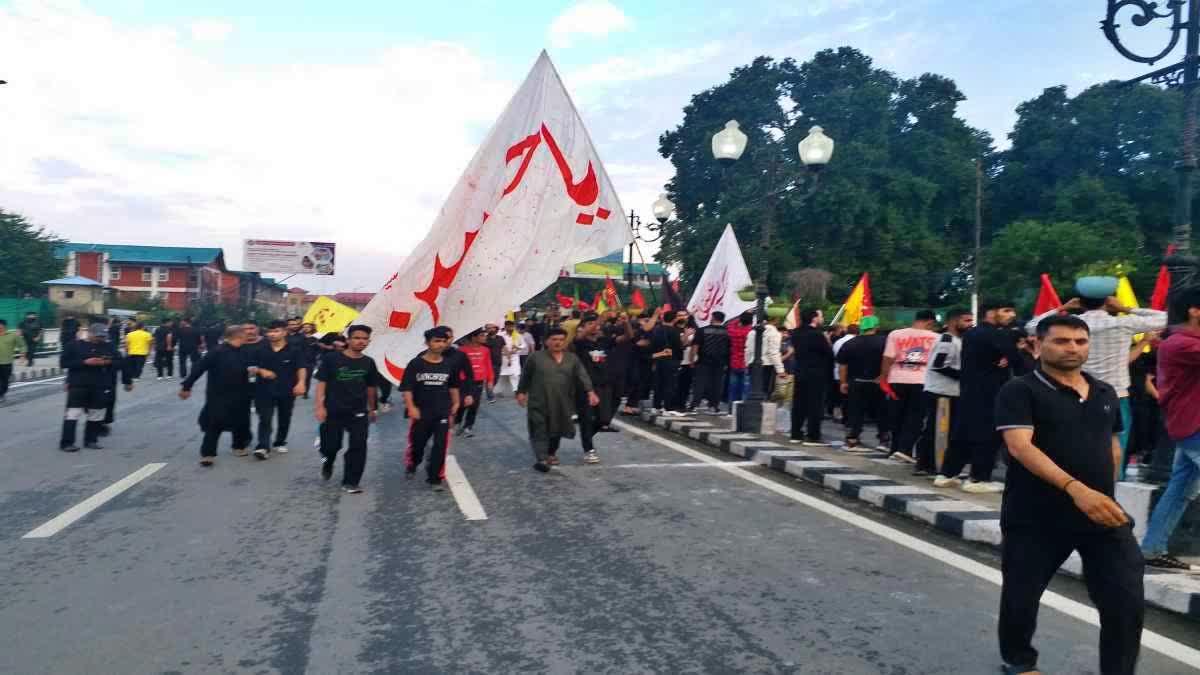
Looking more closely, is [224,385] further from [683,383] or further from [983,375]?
[983,375]

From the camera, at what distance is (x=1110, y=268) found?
37.6 ft

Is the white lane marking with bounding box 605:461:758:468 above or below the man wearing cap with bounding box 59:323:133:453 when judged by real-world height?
below

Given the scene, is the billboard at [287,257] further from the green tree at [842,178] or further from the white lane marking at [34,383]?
the white lane marking at [34,383]

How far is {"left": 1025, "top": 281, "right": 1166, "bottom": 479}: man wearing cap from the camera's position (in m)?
5.54

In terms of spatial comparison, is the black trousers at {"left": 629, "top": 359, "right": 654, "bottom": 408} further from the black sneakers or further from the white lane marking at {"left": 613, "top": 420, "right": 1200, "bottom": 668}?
the black sneakers

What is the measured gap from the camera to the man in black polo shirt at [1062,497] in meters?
3.15

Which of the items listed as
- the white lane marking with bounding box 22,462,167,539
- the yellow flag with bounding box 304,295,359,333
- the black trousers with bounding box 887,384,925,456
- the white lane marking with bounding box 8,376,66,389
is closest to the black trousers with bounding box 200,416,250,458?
the white lane marking with bounding box 22,462,167,539

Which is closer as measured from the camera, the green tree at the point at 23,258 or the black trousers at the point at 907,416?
the black trousers at the point at 907,416

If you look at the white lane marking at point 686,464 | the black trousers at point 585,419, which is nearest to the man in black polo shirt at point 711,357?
the white lane marking at point 686,464

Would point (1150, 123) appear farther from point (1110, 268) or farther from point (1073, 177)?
point (1110, 268)

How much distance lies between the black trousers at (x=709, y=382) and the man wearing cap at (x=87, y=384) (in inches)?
326

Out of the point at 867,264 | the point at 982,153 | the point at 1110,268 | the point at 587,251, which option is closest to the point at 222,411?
the point at 587,251

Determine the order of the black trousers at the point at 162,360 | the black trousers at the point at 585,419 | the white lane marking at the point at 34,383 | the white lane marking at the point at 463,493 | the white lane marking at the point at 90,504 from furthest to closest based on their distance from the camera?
the black trousers at the point at 162,360 → the white lane marking at the point at 34,383 → the black trousers at the point at 585,419 → the white lane marking at the point at 463,493 → the white lane marking at the point at 90,504

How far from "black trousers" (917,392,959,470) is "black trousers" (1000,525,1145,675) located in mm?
5031
